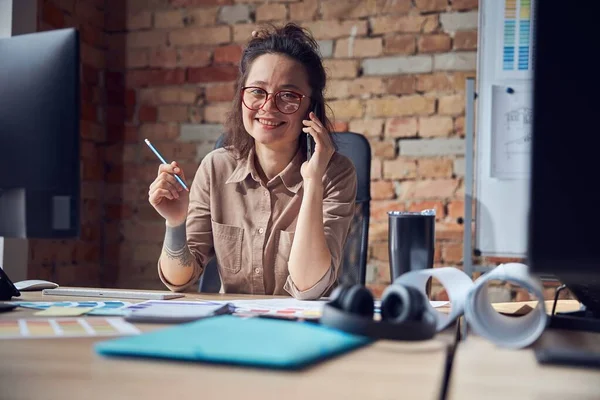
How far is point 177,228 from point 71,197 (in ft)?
1.58

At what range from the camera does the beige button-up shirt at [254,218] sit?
1635mm

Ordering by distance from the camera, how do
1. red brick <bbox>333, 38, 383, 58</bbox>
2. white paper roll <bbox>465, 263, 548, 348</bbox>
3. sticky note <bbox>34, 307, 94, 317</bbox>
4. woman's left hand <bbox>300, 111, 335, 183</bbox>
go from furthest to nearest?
red brick <bbox>333, 38, 383, 58</bbox>, woman's left hand <bbox>300, 111, 335, 183</bbox>, sticky note <bbox>34, 307, 94, 317</bbox>, white paper roll <bbox>465, 263, 548, 348</bbox>

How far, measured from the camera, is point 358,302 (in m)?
0.71

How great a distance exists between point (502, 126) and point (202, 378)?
6.39 feet

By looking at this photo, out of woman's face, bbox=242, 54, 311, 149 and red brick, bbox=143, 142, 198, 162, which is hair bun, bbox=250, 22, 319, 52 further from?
red brick, bbox=143, 142, 198, 162

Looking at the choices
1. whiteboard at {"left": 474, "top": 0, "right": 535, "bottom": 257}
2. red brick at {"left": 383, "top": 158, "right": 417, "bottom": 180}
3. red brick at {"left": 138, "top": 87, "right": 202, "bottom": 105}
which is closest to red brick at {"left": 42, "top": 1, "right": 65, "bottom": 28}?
red brick at {"left": 138, "top": 87, "right": 202, "bottom": 105}

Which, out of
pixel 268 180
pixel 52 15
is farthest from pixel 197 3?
pixel 268 180

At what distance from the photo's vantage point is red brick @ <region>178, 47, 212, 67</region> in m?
2.75

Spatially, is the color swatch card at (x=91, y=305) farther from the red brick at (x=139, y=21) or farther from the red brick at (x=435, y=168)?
the red brick at (x=139, y=21)

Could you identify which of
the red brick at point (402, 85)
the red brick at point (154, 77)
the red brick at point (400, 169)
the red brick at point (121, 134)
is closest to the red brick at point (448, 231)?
the red brick at point (400, 169)

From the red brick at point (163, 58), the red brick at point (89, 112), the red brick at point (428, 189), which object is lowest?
the red brick at point (428, 189)

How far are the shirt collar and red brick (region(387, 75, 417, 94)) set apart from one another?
0.93 m

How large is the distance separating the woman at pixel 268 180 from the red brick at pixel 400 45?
2.72 ft

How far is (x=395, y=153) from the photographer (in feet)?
8.28
